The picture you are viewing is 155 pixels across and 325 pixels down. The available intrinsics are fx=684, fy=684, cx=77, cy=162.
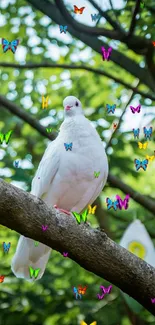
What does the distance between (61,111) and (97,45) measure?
0.34 metres

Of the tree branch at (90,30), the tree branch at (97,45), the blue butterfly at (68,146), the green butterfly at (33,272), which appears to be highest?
the tree branch at (90,30)

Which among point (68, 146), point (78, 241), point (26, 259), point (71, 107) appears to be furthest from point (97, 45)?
point (78, 241)

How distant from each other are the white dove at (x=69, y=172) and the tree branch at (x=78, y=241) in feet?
1.34

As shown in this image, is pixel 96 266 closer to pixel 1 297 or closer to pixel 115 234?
pixel 1 297

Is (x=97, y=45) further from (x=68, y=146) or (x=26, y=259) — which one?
(x=26, y=259)

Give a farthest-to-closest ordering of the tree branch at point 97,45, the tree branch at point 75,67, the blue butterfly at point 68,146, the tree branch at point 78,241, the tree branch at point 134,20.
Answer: the tree branch at point 97,45 < the tree branch at point 75,67 < the tree branch at point 134,20 < the blue butterfly at point 68,146 < the tree branch at point 78,241

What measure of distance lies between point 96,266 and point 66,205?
539 millimetres

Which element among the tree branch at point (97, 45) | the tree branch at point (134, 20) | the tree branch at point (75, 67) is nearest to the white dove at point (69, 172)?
the tree branch at point (75, 67)

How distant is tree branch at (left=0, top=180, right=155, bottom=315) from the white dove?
16.1 inches

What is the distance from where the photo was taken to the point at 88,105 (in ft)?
9.58

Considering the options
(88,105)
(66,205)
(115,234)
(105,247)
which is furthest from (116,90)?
(105,247)

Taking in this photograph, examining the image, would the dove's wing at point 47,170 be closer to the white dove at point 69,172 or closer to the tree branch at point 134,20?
the white dove at point 69,172

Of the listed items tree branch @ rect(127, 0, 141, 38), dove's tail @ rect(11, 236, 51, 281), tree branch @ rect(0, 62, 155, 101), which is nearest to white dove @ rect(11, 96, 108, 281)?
dove's tail @ rect(11, 236, 51, 281)

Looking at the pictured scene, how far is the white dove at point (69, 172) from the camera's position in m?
2.02
